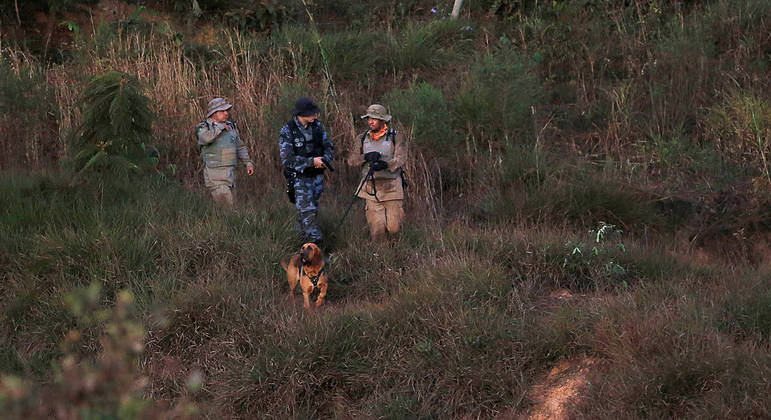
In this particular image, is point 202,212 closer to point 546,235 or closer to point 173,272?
point 173,272

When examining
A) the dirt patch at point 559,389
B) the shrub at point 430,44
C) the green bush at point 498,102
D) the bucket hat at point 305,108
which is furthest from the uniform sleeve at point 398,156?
the shrub at point 430,44

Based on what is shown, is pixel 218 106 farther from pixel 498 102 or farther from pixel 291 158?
pixel 498 102

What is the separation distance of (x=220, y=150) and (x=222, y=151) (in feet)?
0.07

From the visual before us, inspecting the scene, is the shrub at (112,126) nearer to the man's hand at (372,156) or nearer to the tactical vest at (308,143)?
the tactical vest at (308,143)

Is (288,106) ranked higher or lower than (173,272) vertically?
higher

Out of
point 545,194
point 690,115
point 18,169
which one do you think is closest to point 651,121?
point 690,115

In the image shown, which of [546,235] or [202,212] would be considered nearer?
[546,235]

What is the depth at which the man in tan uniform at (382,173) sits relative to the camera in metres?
7.81

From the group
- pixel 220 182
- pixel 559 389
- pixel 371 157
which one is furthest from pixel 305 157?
pixel 559 389

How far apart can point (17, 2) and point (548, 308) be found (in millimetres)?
10481

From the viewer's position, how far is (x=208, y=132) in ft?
27.9

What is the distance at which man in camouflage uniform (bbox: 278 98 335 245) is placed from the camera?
308 inches

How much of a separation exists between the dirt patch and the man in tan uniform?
2682 millimetres

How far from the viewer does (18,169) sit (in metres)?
9.56
